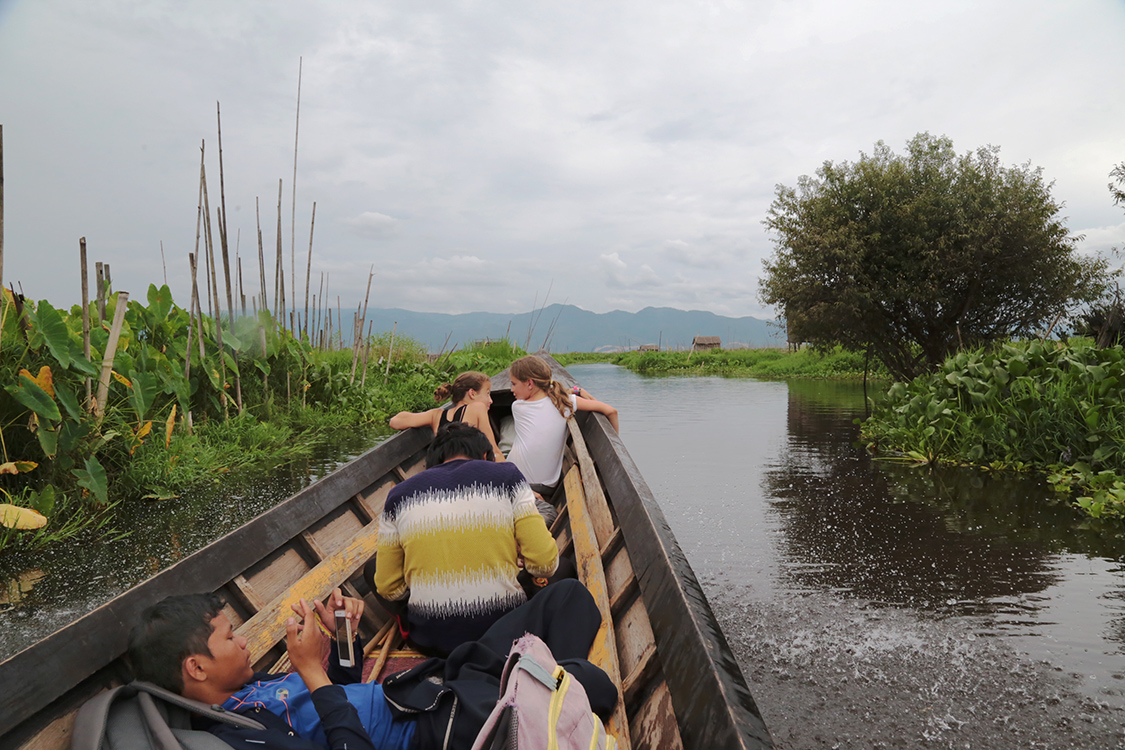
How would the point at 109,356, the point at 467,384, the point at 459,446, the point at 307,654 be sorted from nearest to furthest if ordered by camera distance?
the point at 307,654 → the point at 459,446 → the point at 467,384 → the point at 109,356

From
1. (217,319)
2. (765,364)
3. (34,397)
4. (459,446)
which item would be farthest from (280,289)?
(765,364)

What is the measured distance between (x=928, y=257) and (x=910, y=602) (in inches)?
493

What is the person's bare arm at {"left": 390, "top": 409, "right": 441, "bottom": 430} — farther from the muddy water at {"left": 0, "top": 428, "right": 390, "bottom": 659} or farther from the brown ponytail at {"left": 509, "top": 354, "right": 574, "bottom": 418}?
the muddy water at {"left": 0, "top": 428, "right": 390, "bottom": 659}

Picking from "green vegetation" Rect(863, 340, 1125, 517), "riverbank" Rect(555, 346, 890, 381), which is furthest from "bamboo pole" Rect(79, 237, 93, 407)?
"riverbank" Rect(555, 346, 890, 381)

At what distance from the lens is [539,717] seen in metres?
1.35

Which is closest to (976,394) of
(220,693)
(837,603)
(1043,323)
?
(837,603)

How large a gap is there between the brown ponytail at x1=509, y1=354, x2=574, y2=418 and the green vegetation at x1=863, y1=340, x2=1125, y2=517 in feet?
14.8

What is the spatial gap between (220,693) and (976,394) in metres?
7.97

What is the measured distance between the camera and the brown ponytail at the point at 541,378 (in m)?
4.12

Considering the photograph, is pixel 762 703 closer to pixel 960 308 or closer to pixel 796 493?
pixel 796 493

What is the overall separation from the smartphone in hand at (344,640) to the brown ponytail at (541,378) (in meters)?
2.32

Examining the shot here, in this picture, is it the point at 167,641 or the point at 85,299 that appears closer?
the point at 167,641

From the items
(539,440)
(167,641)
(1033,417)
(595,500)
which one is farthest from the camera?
(1033,417)

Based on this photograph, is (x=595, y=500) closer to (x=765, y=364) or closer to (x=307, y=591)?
(x=307, y=591)
